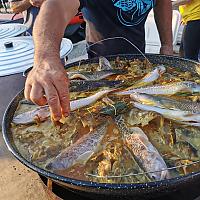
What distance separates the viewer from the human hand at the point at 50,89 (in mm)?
1320

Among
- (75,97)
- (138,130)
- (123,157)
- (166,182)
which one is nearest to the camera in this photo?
(166,182)

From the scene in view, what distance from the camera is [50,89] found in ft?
4.32

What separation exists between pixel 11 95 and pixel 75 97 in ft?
3.01

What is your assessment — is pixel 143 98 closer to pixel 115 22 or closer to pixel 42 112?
pixel 42 112

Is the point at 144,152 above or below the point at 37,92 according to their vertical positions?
below

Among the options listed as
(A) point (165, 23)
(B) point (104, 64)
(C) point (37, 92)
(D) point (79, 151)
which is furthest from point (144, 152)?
(A) point (165, 23)

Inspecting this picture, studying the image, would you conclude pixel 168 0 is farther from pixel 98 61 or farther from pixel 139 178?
pixel 139 178

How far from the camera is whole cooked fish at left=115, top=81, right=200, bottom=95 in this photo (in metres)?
1.88

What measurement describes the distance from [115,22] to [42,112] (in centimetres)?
110

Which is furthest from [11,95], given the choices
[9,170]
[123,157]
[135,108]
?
[123,157]

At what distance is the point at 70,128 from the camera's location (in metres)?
1.68

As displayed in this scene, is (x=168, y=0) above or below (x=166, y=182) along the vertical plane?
above

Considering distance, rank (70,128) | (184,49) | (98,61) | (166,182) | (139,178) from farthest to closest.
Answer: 1. (184,49)
2. (98,61)
3. (70,128)
4. (139,178)
5. (166,182)

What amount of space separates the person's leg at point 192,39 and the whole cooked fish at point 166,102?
7.56 feet
